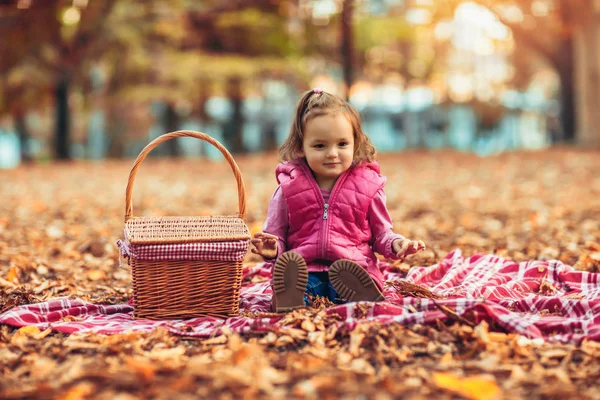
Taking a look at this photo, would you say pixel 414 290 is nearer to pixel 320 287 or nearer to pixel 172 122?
pixel 320 287

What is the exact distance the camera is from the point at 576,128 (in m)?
16.8

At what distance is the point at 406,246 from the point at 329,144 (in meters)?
0.57

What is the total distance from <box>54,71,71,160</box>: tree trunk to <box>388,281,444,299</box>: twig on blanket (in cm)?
1385

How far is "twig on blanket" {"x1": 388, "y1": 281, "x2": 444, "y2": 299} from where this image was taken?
321 cm

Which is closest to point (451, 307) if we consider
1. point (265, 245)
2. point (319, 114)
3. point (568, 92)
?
point (265, 245)

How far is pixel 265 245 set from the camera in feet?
10.3

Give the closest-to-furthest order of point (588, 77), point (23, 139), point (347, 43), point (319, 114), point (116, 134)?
1. point (319, 114)
2. point (588, 77)
3. point (347, 43)
4. point (23, 139)
5. point (116, 134)

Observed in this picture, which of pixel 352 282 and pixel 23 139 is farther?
pixel 23 139

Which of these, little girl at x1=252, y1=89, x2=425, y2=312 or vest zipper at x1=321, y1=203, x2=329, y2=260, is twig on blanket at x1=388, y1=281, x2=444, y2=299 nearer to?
little girl at x1=252, y1=89, x2=425, y2=312

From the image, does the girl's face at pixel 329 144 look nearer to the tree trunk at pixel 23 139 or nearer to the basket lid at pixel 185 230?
the basket lid at pixel 185 230

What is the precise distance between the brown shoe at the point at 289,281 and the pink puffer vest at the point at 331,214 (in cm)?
30

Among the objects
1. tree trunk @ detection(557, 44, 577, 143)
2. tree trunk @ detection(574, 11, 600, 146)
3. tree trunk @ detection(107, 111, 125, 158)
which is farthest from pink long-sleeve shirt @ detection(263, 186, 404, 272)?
tree trunk @ detection(107, 111, 125, 158)

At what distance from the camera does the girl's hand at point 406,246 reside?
118 inches

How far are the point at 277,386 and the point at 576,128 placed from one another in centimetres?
1632
